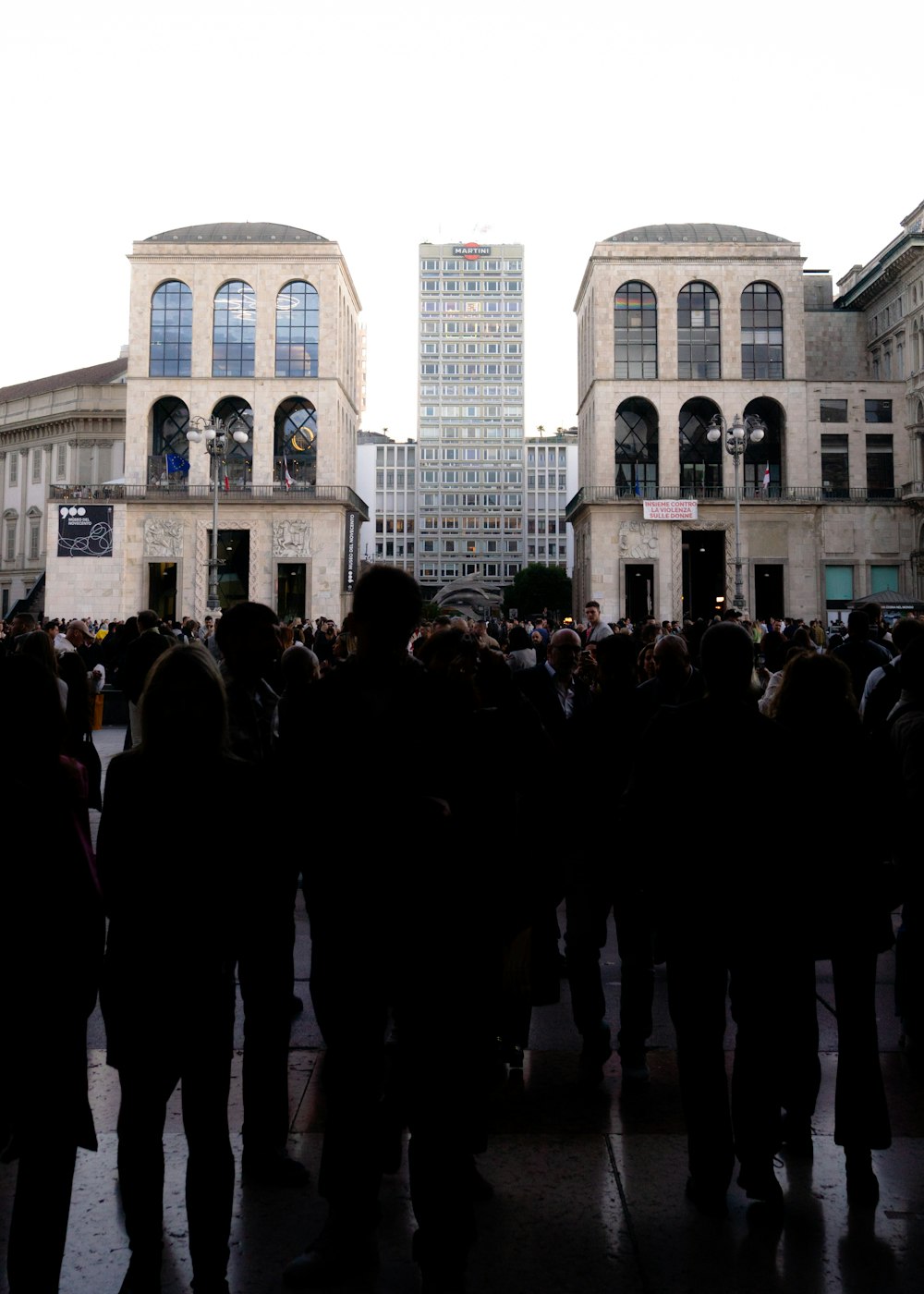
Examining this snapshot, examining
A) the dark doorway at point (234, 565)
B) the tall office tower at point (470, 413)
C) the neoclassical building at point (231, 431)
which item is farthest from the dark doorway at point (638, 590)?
the tall office tower at point (470, 413)

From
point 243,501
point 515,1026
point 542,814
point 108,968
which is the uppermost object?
point 243,501

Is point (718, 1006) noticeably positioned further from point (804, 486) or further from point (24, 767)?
point (804, 486)

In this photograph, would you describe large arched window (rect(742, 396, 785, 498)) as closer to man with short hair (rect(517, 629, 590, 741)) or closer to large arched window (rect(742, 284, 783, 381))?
large arched window (rect(742, 284, 783, 381))

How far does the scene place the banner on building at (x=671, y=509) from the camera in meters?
52.3

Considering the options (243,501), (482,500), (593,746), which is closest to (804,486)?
(243,501)

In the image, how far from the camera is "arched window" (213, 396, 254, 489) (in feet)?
184

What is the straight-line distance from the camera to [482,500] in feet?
427

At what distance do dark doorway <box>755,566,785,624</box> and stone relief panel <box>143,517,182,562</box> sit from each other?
30445 millimetres

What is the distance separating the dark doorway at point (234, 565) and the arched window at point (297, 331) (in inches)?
357

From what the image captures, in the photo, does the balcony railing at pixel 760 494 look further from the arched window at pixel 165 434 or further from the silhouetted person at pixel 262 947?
the silhouetted person at pixel 262 947

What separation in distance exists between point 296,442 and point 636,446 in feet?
61.5

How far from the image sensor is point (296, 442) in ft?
184

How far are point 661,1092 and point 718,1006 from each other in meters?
1.04

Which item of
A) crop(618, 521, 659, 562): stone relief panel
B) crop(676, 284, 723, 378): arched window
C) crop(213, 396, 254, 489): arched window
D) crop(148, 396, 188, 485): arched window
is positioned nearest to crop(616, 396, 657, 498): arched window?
crop(676, 284, 723, 378): arched window
